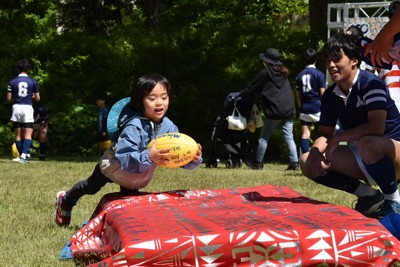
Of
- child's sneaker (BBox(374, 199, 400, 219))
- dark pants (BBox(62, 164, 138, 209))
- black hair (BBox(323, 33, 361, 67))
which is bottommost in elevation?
child's sneaker (BBox(374, 199, 400, 219))

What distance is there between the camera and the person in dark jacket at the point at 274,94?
13.3m

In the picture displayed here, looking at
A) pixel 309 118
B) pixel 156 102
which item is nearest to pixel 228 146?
pixel 309 118

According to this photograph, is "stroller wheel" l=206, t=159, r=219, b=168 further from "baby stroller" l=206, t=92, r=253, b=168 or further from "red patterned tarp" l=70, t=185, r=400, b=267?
"red patterned tarp" l=70, t=185, r=400, b=267

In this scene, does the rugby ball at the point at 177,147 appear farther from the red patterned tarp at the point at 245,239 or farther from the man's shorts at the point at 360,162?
the man's shorts at the point at 360,162

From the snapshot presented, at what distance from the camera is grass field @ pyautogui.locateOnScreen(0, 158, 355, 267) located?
6.17 m

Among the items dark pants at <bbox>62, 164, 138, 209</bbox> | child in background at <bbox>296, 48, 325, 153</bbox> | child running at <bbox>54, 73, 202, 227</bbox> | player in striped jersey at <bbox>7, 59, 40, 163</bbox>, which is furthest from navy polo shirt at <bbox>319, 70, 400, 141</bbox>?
player in striped jersey at <bbox>7, 59, 40, 163</bbox>

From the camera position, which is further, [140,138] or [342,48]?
[342,48]

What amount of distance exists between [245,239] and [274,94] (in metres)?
8.85

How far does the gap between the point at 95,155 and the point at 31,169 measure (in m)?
4.40

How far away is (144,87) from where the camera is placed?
6340 mm

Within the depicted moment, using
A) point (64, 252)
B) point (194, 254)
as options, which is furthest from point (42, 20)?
point (194, 254)

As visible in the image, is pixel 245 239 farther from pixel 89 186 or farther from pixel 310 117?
pixel 310 117

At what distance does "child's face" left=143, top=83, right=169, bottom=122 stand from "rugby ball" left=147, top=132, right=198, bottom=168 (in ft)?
0.80

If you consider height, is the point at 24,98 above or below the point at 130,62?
below
